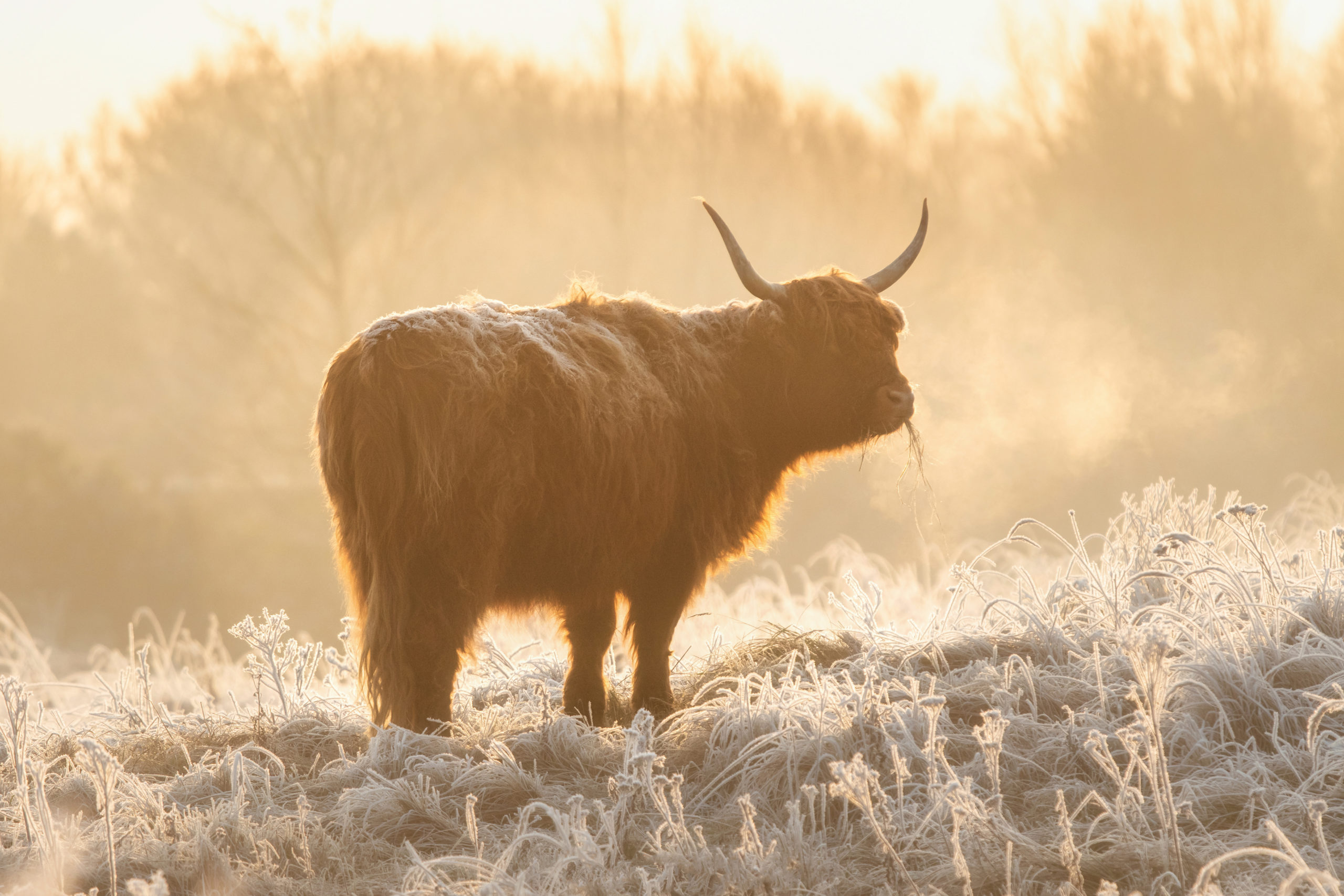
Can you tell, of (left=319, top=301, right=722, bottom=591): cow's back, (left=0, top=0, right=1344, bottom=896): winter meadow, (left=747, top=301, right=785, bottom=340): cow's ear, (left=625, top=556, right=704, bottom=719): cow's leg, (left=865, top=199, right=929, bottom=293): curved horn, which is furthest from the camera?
(left=0, top=0, right=1344, bottom=896): winter meadow

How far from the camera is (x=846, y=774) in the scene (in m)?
2.50

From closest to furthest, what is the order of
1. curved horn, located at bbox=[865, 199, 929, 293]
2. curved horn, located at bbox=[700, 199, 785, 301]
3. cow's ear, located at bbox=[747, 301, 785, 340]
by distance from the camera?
curved horn, located at bbox=[700, 199, 785, 301] → cow's ear, located at bbox=[747, 301, 785, 340] → curved horn, located at bbox=[865, 199, 929, 293]

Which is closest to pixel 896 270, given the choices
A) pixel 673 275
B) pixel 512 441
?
pixel 512 441

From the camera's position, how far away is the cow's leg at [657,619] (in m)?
4.49

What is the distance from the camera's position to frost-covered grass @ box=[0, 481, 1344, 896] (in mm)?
2797

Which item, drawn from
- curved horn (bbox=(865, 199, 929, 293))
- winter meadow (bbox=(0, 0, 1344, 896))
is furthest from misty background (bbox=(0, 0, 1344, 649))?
curved horn (bbox=(865, 199, 929, 293))

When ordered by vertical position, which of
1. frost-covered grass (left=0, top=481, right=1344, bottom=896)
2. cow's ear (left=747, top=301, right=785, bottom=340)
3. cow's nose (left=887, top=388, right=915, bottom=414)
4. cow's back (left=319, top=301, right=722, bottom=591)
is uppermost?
cow's ear (left=747, top=301, right=785, bottom=340)

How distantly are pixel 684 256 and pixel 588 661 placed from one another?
62.0 feet

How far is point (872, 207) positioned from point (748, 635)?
1903 cm

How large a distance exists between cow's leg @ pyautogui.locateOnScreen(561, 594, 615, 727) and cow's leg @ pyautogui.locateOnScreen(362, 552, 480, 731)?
0.89 meters

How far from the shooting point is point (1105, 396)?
809 inches

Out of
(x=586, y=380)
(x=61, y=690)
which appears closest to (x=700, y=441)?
(x=586, y=380)

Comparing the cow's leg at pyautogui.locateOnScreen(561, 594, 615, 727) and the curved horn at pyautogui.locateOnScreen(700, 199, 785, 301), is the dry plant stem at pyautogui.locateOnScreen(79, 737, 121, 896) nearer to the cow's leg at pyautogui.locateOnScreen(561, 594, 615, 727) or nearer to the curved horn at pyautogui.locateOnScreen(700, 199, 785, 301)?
the cow's leg at pyautogui.locateOnScreen(561, 594, 615, 727)

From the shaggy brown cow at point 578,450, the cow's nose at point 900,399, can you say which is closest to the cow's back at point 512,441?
the shaggy brown cow at point 578,450
